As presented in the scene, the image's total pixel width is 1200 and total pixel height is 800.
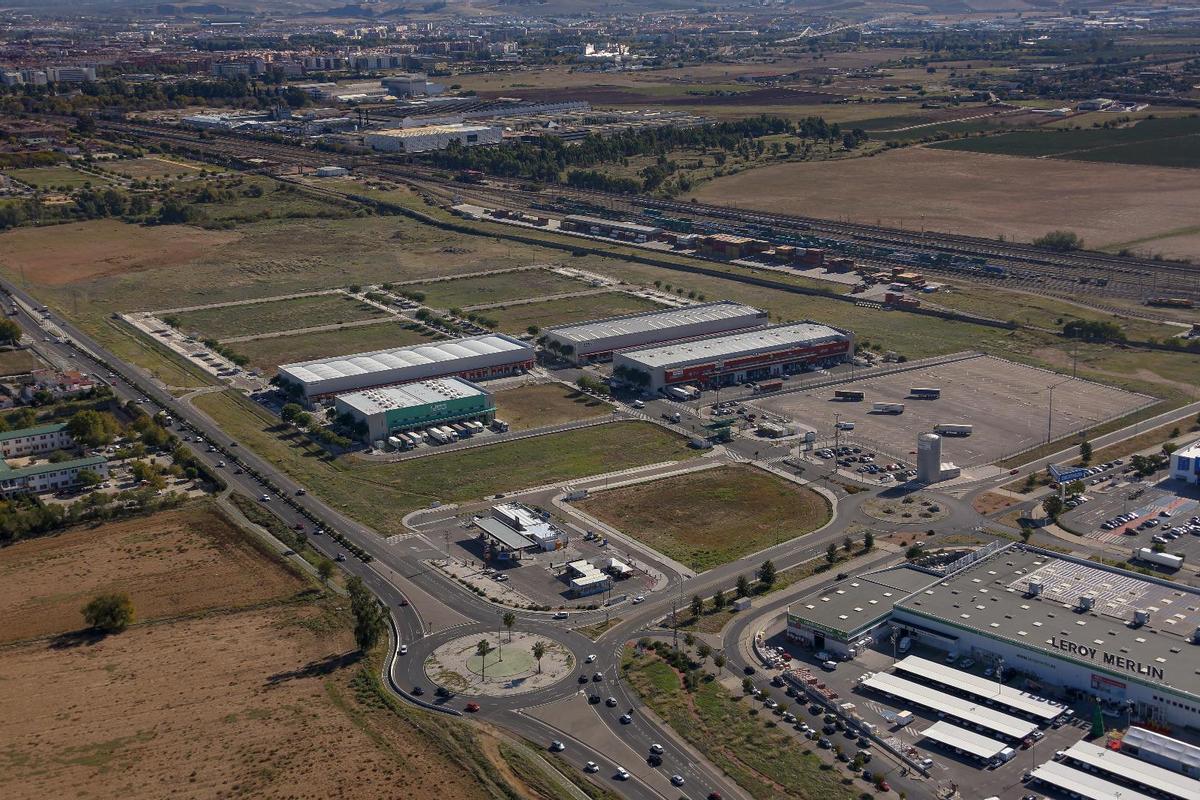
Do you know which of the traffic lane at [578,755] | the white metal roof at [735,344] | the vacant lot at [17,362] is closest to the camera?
the traffic lane at [578,755]

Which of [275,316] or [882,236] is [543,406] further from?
[882,236]

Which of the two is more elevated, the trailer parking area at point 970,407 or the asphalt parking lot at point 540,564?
the trailer parking area at point 970,407

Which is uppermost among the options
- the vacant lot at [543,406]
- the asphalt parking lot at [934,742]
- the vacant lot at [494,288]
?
the vacant lot at [494,288]

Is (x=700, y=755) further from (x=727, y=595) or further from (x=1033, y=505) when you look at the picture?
(x=1033, y=505)

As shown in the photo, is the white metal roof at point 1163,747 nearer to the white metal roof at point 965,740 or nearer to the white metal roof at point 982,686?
the white metal roof at point 982,686

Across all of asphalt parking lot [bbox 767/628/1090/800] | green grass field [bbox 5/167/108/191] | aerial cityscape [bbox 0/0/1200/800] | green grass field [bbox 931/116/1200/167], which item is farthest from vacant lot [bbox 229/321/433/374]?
green grass field [bbox 931/116/1200/167]

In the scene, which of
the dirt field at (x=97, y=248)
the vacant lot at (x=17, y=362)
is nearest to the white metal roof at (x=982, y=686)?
the vacant lot at (x=17, y=362)

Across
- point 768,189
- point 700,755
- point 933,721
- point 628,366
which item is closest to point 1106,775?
point 933,721
